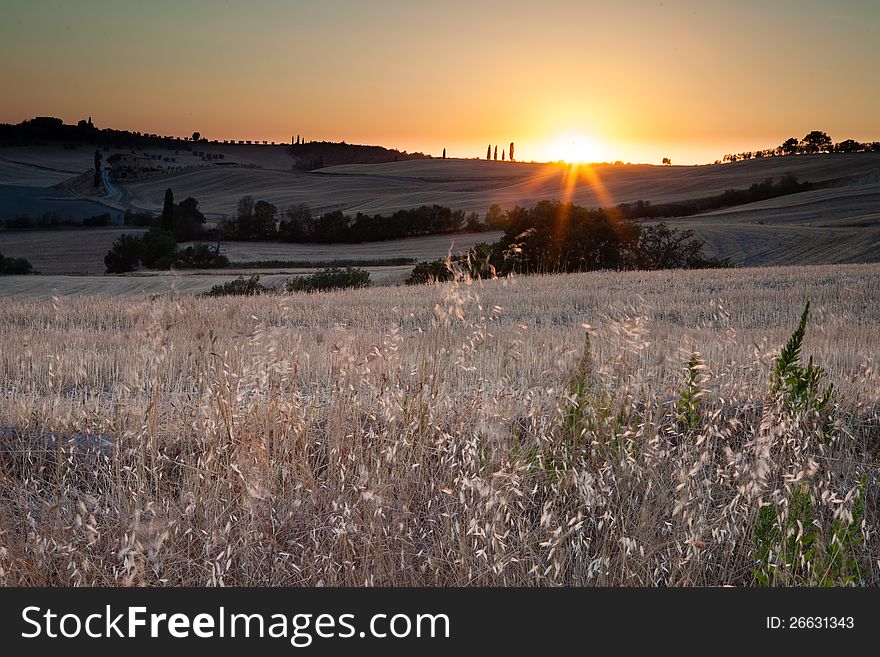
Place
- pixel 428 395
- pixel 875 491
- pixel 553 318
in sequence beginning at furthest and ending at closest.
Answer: pixel 553 318
pixel 428 395
pixel 875 491

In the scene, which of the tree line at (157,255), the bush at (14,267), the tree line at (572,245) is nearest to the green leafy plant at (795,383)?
the tree line at (572,245)

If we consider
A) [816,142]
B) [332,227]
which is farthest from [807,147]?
[332,227]

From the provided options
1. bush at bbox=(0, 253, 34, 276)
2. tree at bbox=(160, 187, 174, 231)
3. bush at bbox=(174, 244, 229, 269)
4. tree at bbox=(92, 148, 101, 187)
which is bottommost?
bush at bbox=(0, 253, 34, 276)

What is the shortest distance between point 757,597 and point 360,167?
5499 inches

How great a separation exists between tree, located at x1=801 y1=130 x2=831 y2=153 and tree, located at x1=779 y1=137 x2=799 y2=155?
1046 millimetres

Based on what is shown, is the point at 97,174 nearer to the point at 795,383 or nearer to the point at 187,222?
the point at 187,222

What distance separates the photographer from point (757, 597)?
294 centimetres

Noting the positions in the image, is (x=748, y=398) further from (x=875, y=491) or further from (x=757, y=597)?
(x=757, y=597)

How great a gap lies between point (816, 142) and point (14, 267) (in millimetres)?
108548

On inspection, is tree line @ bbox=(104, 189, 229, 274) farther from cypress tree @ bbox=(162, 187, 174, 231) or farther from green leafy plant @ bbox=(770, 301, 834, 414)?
green leafy plant @ bbox=(770, 301, 834, 414)

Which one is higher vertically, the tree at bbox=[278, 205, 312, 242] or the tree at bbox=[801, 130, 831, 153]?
the tree at bbox=[801, 130, 831, 153]

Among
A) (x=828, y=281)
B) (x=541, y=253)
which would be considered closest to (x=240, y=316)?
(x=828, y=281)

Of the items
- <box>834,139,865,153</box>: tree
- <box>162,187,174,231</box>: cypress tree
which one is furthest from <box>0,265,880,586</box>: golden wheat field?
<box>834,139,865,153</box>: tree

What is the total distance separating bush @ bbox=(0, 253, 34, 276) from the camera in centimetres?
5300
